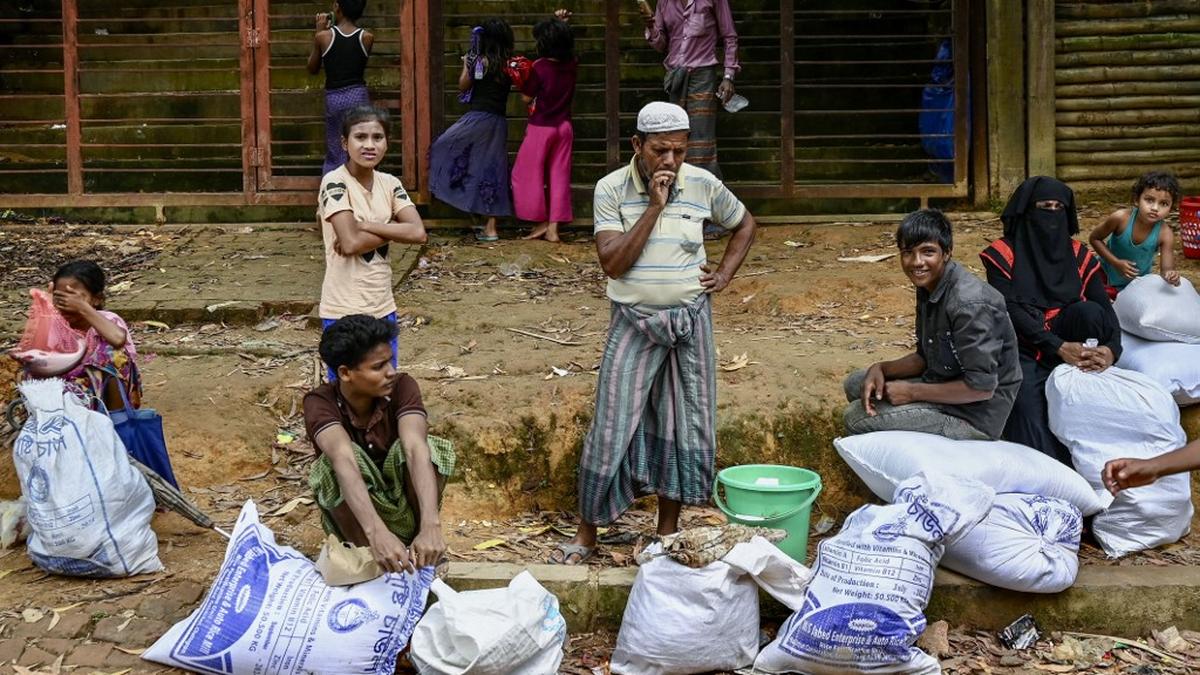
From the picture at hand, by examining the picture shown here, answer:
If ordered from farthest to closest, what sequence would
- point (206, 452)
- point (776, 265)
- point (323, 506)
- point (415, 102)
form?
point (415, 102), point (776, 265), point (206, 452), point (323, 506)

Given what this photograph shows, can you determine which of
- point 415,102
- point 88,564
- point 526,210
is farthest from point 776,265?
point 88,564

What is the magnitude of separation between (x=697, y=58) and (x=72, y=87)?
4.54 meters

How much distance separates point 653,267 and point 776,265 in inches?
160

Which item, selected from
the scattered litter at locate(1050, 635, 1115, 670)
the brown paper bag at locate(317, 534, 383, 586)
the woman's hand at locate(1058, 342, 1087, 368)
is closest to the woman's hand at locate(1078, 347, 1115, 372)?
the woman's hand at locate(1058, 342, 1087, 368)

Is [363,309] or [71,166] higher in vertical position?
[71,166]

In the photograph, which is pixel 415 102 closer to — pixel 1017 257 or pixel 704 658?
pixel 1017 257

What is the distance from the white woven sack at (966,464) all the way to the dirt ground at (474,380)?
0.50m

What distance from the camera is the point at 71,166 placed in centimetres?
1019

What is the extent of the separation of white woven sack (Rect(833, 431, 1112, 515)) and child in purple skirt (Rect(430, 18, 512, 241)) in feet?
16.0

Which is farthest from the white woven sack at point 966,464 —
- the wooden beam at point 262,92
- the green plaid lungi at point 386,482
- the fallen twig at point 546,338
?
the wooden beam at point 262,92

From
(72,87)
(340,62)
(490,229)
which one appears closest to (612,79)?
(490,229)

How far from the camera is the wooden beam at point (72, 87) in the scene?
998cm

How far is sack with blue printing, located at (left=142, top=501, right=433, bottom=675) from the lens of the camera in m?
4.58

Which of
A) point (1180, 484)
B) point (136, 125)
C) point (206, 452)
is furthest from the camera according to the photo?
point (136, 125)
